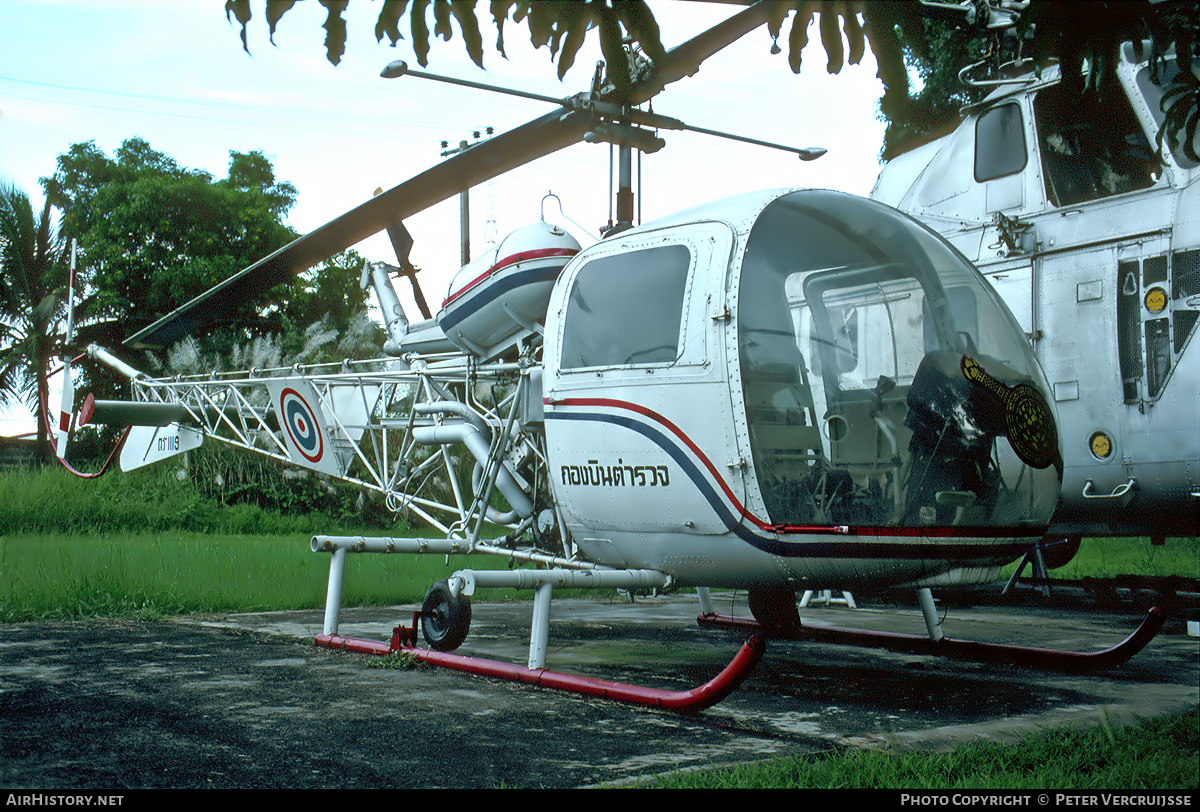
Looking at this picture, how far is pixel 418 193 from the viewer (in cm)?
902

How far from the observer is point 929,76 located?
545 inches

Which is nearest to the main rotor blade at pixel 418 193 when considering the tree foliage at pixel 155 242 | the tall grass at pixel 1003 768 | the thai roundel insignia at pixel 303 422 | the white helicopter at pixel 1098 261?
the thai roundel insignia at pixel 303 422

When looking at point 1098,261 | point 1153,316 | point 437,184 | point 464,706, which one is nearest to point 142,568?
point 437,184

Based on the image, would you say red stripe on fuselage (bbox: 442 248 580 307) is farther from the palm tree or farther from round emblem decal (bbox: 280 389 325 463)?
the palm tree

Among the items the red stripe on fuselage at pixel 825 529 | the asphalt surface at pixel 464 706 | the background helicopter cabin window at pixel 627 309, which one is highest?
the background helicopter cabin window at pixel 627 309

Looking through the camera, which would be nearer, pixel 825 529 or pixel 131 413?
pixel 825 529

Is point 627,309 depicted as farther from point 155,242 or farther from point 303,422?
point 155,242

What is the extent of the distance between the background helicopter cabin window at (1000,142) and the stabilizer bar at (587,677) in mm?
4324

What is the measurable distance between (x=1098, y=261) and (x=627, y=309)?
348cm

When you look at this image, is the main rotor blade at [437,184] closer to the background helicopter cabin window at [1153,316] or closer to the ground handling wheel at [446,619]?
the background helicopter cabin window at [1153,316]

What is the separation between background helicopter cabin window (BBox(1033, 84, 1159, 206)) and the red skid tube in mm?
4527

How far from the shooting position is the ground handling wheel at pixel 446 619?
5363 millimetres

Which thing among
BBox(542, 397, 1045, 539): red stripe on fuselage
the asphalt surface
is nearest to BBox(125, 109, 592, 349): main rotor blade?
the asphalt surface

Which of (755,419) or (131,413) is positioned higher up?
(131,413)
